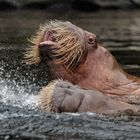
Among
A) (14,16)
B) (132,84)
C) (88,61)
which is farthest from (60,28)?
(14,16)

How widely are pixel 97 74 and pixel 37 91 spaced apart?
4.81 ft

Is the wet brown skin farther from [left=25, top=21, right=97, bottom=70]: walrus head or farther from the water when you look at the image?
the water

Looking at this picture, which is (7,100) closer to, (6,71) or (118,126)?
(118,126)

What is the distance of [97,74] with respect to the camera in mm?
6059

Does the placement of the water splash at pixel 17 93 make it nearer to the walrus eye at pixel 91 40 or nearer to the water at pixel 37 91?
the water at pixel 37 91

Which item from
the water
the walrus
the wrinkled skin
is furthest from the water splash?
the walrus

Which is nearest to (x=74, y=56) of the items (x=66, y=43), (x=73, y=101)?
(x=66, y=43)

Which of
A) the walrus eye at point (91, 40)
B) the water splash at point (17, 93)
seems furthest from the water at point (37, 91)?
the walrus eye at point (91, 40)

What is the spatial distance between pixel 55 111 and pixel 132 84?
4.05 ft

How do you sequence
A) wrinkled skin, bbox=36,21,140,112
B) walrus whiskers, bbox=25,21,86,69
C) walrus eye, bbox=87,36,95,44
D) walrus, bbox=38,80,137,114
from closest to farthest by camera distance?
walrus, bbox=38,80,137,114 < walrus whiskers, bbox=25,21,86,69 < wrinkled skin, bbox=36,21,140,112 < walrus eye, bbox=87,36,95,44

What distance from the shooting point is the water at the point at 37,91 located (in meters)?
5.04

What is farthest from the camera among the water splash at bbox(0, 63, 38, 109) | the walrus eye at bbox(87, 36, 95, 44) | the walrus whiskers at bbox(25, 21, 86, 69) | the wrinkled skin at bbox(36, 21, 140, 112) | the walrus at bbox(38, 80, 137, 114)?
the water splash at bbox(0, 63, 38, 109)

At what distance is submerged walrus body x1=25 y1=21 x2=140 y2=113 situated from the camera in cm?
574

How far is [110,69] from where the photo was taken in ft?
20.1
